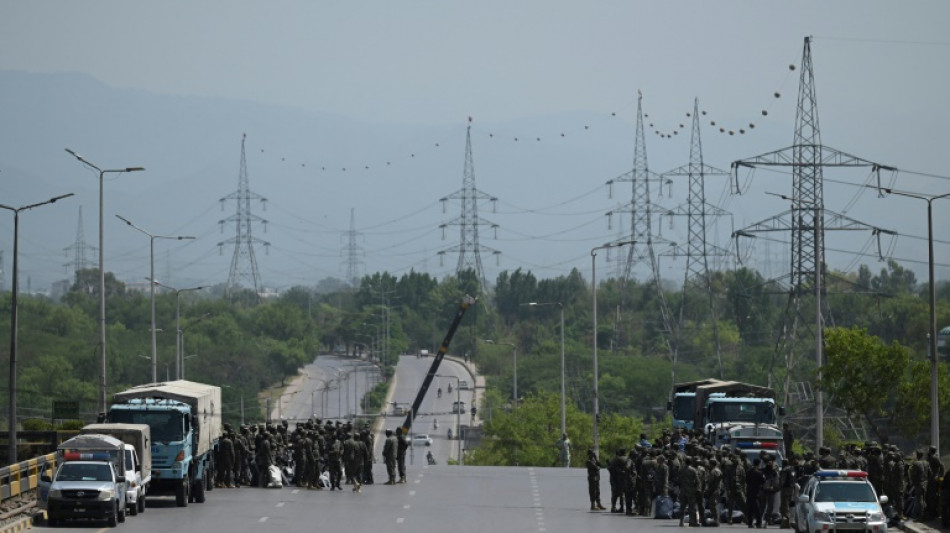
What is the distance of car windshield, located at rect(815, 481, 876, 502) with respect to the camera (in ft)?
113

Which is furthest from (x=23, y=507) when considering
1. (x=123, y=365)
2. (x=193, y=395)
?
(x=123, y=365)

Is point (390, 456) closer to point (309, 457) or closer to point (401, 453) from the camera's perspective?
point (401, 453)

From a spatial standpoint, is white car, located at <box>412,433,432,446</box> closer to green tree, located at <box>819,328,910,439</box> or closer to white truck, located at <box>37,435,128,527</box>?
green tree, located at <box>819,328,910,439</box>

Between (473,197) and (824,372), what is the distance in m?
106

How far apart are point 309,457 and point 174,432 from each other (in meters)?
7.48

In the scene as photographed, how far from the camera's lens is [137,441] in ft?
137

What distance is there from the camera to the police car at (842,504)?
34.0m

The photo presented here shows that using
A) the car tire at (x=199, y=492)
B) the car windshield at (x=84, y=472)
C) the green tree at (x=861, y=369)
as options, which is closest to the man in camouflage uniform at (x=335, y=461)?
the car tire at (x=199, y=492)

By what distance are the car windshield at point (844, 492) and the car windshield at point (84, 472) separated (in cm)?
1569

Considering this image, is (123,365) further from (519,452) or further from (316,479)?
(316,479)

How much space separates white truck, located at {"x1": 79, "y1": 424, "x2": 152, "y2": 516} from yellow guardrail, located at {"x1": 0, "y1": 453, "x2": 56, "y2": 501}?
162cm

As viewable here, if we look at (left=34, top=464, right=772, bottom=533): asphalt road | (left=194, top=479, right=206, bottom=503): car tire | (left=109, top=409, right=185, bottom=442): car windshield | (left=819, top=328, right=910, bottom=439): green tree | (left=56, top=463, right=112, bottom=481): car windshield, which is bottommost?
(left=34, top=464, right=772, bottom=533): asphalt road

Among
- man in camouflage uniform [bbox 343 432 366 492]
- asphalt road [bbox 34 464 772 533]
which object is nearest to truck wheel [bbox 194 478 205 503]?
asphalt road [bbox 34 464 772 533]

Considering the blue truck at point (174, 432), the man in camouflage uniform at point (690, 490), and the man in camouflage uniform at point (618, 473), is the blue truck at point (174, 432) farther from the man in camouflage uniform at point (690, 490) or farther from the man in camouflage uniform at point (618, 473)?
the man in camouflage uniform at point (690, 490)
